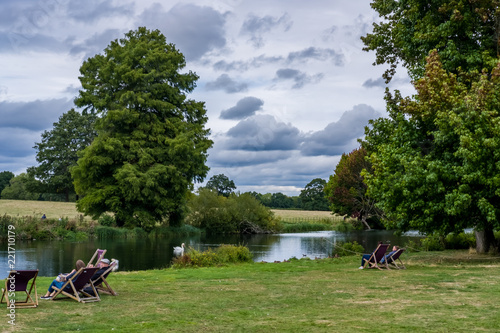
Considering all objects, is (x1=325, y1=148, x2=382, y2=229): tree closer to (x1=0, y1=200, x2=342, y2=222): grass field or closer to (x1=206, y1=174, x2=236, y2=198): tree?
(x1=0, y1=200, x2=342, y2=222): grass field

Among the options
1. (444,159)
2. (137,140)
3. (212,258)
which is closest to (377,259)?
(444,159)

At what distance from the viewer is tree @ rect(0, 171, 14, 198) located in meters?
113

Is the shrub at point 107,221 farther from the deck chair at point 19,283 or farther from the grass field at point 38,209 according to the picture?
the deck chair at point 19,283

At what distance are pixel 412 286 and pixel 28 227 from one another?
118 ft

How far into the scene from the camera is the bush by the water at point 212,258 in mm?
22797

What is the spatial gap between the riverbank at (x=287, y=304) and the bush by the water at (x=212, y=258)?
15.5 feet

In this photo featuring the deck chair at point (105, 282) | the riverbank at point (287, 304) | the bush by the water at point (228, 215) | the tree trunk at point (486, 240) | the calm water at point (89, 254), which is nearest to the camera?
the riverbank at point (287, 304)

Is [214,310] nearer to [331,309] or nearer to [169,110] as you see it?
[331,309]

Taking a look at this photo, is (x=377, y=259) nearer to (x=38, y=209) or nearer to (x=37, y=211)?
(x=37, y=211)

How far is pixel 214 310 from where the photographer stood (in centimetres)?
1059

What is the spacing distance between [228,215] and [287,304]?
4933 cm

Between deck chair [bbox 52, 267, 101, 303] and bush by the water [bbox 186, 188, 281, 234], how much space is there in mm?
47679

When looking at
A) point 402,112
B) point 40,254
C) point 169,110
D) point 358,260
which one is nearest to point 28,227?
point 40,254

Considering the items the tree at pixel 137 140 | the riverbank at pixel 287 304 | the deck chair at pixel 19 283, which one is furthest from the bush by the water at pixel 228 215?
the deck chair at pixel 19 283
